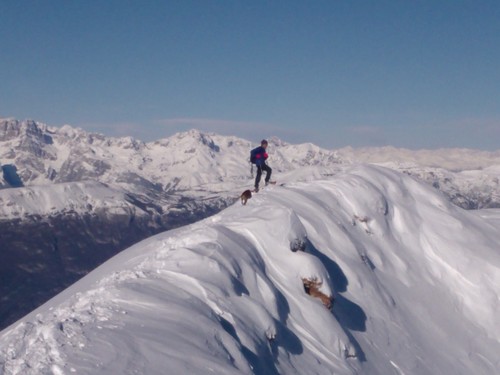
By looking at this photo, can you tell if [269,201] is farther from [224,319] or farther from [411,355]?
[224,319]

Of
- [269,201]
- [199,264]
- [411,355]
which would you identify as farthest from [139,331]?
[269,201]

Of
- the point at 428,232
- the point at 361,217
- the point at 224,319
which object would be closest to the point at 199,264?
the point at 224,319

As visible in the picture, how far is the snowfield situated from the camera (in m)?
15.5

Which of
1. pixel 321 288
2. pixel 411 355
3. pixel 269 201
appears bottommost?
pixel 411 355

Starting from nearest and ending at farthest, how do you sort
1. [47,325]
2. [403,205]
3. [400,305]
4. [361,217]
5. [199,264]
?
[47,325]
[199,264]
[400,305]
[361,217]
[403,205]

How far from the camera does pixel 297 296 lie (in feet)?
79.7

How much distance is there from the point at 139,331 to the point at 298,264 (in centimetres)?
1058

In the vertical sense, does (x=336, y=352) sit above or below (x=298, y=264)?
below

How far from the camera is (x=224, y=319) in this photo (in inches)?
757

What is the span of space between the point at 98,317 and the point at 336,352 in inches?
378

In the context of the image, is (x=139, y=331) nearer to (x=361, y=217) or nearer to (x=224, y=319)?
(x=224, y=319)

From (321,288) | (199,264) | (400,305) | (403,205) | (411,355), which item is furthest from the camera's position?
(403,205)

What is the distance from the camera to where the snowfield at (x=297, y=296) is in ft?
50.8

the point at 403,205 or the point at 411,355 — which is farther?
the point at 403,205
